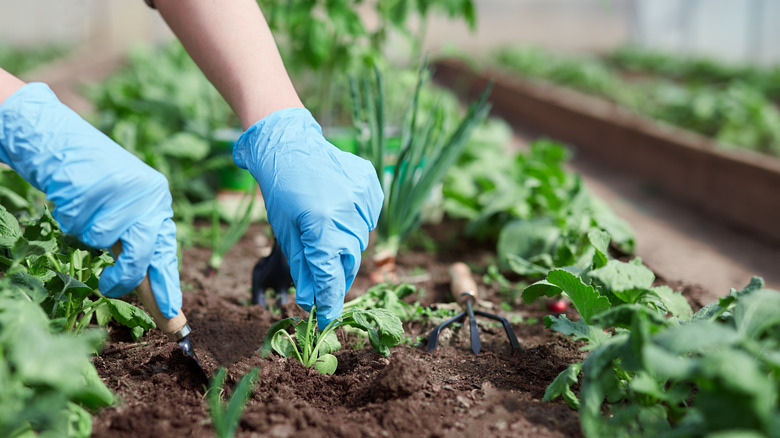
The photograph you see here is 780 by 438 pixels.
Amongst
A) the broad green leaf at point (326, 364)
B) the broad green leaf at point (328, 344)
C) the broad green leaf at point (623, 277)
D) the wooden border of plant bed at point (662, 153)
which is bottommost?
the wooden border of plant bed at point (662, 153)

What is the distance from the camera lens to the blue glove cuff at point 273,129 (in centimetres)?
135

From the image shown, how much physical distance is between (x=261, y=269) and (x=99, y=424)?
65 cm

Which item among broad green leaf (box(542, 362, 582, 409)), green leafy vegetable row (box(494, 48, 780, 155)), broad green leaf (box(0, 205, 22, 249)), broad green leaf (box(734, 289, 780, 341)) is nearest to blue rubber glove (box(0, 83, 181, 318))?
broad green leaf (box(0, 205, 22, 249))

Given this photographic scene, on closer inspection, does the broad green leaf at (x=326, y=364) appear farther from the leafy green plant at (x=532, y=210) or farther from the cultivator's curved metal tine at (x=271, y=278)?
the leafy green plant at (x=532, y=210)

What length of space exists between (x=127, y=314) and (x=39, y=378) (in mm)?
→ 438

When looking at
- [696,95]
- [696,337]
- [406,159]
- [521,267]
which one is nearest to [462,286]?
[521,267]

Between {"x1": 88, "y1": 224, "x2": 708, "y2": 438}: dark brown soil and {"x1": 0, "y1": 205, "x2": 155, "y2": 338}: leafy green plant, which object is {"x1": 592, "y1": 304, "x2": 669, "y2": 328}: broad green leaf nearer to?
{"x1": 88, "y1": 224, "x2": 708, "y2": 438}: dark brown soil

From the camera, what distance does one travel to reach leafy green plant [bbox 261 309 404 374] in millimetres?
1243

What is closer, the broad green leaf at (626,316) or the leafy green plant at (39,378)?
the leafy green plant at (39,378)

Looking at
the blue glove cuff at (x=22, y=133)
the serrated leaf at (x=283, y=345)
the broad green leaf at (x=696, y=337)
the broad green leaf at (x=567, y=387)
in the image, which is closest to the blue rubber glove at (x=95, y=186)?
the blue glove cuff at (x=22, y=133)

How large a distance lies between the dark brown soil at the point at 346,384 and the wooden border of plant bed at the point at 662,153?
2.02 meters

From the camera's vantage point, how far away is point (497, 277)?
1953mm

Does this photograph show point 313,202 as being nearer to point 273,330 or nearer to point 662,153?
point 273,330

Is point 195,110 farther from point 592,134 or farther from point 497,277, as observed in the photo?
point 592,134
